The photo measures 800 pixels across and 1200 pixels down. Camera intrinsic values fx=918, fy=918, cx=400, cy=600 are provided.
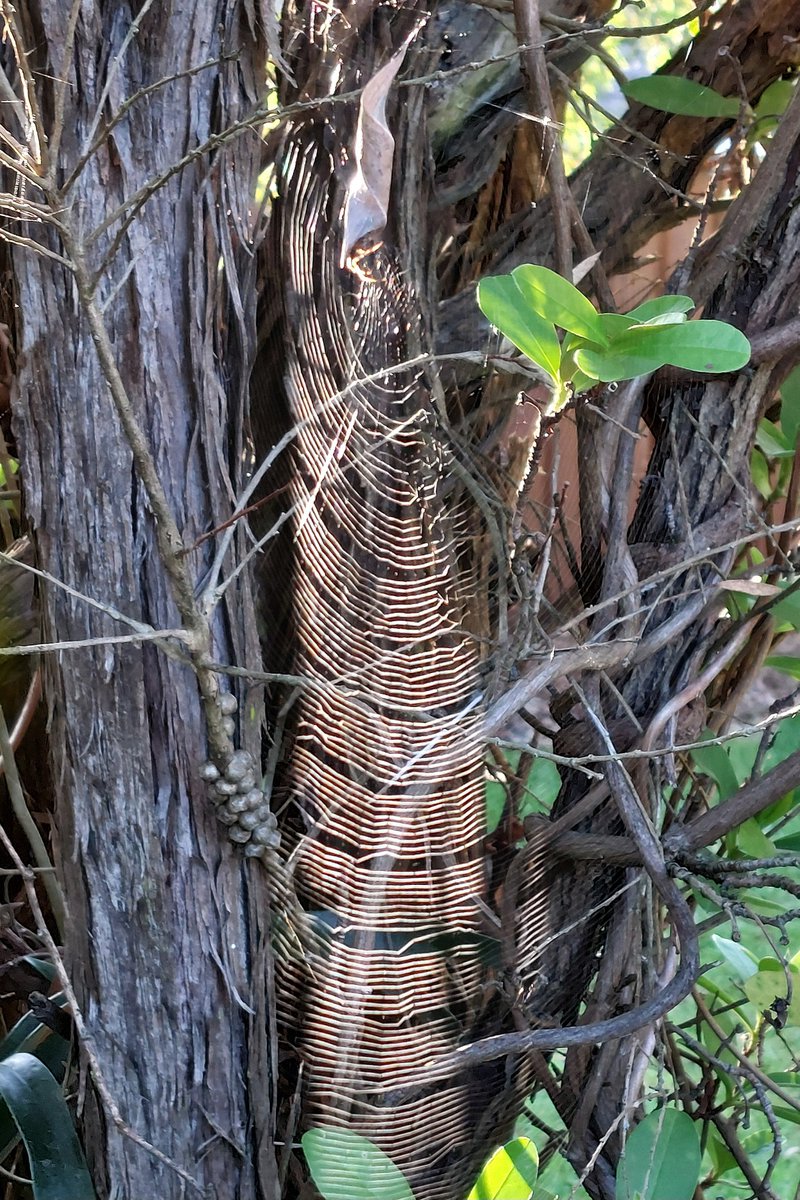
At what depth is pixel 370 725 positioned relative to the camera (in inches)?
21.5

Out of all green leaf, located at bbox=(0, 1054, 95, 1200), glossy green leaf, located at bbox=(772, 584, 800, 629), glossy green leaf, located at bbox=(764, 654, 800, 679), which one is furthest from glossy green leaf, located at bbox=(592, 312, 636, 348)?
green leaf, located at bbox=(0, 1054, 95, 1200)

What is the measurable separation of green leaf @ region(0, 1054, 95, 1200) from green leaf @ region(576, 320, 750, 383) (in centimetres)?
51

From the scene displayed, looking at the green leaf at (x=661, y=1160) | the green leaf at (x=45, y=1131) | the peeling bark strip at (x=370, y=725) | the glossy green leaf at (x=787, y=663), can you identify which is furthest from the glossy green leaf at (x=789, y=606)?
the green leaf at (x=45, y=1131)

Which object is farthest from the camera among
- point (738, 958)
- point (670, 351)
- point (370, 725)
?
point (738, 958)

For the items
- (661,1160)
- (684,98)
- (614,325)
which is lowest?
(661,1160)

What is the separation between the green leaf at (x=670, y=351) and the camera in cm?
43

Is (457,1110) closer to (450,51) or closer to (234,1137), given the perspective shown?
(234,1137)

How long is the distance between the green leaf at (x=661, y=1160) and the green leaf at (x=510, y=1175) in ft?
0.35

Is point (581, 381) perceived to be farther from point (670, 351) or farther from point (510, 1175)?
point (510, 1175)

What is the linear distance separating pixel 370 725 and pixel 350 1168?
238 mm

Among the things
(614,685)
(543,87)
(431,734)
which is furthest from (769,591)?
(543,87)

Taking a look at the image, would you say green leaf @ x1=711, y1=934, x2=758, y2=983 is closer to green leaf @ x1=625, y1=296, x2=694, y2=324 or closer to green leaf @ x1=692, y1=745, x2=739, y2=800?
green leaf @ x1=692, y1=745, x2=739, y2=800

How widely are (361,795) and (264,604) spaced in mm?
128

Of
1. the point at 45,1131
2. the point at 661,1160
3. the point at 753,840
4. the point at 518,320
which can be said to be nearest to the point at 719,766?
the point at 753,840
